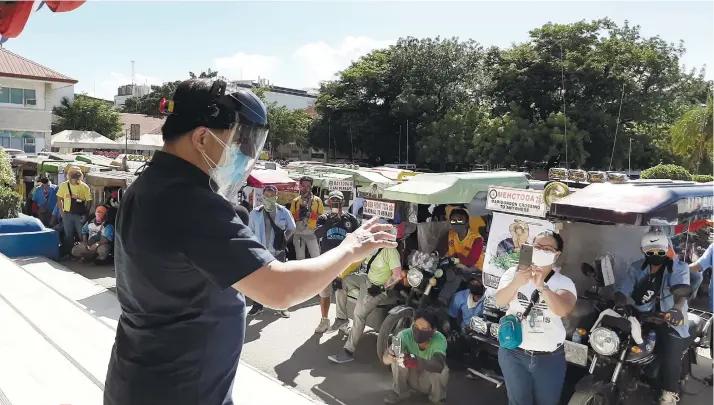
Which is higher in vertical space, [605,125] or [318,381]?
[605,125]

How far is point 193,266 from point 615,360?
3902 mm

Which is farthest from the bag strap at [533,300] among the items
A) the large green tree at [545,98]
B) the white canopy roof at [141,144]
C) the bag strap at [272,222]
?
the white canopy roof at [141,144]

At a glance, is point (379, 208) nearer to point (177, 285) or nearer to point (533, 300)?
point (533, 300)

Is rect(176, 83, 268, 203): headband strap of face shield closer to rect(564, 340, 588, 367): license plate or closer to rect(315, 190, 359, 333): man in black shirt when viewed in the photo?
rect(564, 340, 588, 367): license plate

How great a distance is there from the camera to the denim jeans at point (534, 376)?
3.84 metres

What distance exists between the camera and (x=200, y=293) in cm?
146

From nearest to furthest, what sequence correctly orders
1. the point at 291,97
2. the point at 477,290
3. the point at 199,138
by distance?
the point at 199,138
the point at 477,290
the point at 291,97

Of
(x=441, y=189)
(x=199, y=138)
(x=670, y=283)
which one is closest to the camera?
(x=199, y=138)

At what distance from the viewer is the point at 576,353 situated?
445 centimetres

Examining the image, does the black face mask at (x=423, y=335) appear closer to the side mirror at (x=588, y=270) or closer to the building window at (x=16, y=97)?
the side mirror at (x=588, y=270)

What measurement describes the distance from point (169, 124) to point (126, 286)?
0.48 meters

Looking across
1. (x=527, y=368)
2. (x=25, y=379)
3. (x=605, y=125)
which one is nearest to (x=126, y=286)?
(x=25, y=379)

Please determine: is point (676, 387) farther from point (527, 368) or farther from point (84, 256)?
point (84, 256)

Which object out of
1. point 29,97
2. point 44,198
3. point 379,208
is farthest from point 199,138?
point 29,97
